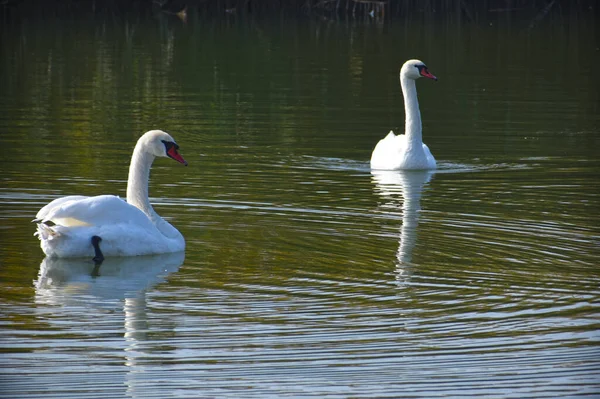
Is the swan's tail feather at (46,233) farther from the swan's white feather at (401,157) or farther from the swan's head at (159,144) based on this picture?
the swan's white feather at (401,157)

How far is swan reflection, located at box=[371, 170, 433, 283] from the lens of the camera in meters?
9.89

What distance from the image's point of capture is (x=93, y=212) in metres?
9.46

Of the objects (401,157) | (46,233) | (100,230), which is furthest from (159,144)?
(401,157)

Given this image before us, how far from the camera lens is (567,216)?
11969mm

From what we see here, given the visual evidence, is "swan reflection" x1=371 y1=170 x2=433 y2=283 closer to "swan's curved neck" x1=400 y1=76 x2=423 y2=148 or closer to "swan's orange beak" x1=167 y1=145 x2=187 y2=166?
"swan's curved neck" x1=400 y1=76 x2=423 y2=148

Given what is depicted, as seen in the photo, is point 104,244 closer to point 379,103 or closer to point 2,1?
point 379,103

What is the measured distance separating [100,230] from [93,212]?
17 centimetres

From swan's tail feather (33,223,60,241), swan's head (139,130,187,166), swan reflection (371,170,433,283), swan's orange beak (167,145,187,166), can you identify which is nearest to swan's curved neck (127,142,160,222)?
swan's head (139,130,187,166)

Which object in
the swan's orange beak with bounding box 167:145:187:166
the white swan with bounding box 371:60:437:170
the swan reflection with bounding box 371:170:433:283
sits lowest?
the swan reflection with bounding box 371:170:433:283

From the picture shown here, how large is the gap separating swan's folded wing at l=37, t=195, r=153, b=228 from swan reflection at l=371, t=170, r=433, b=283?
2028 mm

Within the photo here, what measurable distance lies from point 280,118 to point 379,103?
3200 mm

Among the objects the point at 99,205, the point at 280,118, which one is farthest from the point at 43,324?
the point at 280,118

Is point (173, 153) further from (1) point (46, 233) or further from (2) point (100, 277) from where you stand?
(2) point (100, 277)

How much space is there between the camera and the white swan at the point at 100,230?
941cm
